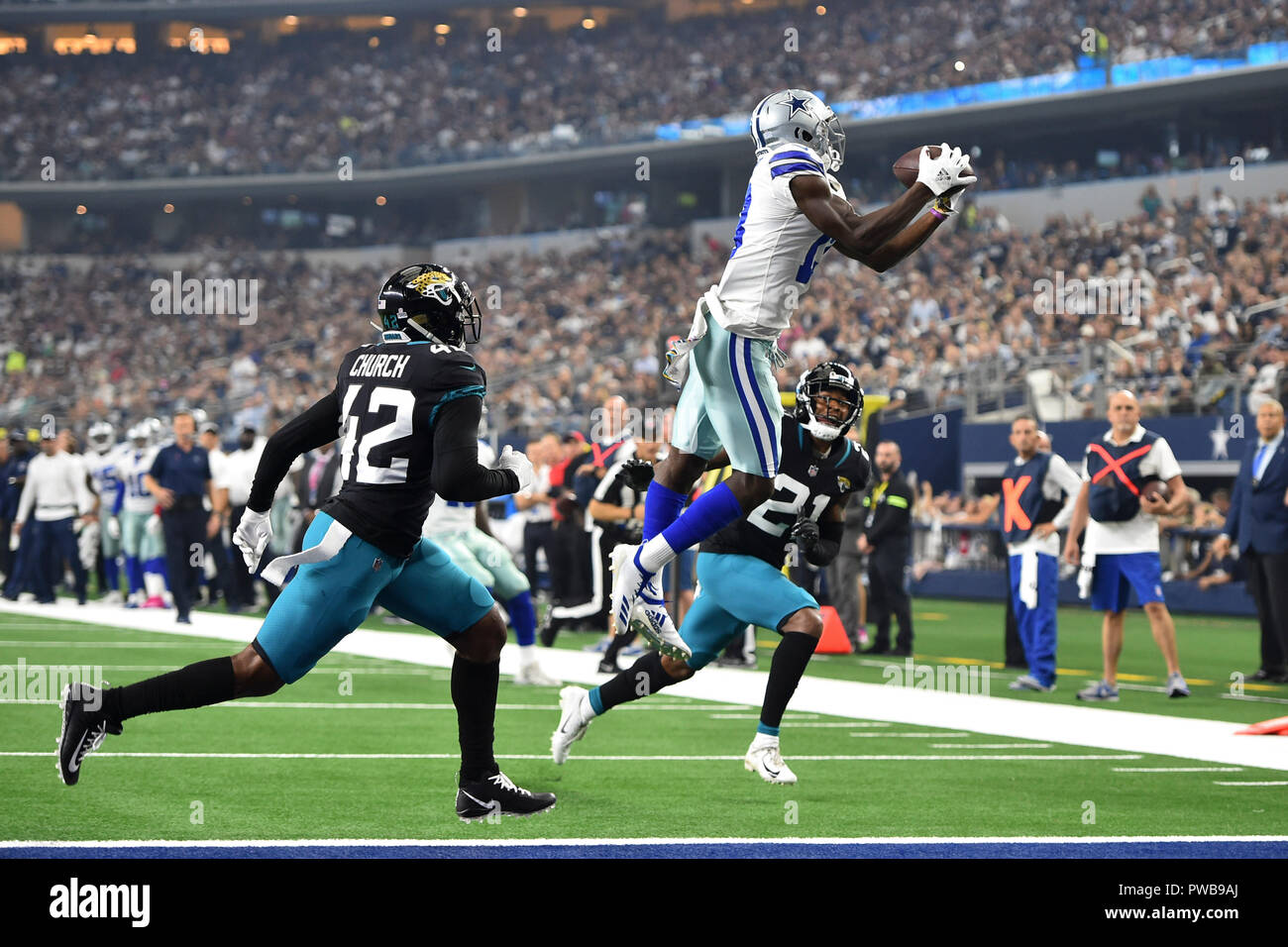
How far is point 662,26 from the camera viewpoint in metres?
46.2

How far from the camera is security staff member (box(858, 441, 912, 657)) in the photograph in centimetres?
1541

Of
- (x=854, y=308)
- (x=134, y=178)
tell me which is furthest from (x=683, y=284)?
(x=134, y=178)

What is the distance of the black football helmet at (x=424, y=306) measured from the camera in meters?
6.16

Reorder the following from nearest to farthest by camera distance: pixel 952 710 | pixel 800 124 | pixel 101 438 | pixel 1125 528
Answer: pixel 800 124 < pixel 952 710 < pixel 1125 528 < pixel 101 438

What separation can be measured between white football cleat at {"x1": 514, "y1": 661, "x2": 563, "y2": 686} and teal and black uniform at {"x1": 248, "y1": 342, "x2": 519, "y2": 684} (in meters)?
5.63

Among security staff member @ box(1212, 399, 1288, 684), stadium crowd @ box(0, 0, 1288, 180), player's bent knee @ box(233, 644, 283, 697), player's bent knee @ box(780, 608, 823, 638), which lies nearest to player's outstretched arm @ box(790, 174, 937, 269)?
player's bent knee @ box(780, 608, 823, 638)

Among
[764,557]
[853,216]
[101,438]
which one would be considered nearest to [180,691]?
[764,557]

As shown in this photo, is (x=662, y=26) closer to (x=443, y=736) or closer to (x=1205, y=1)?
(x=1205, y=1)

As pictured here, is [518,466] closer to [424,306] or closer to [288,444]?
[424,306]

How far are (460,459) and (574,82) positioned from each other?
41447 mm

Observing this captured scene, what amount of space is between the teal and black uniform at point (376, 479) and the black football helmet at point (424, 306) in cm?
14

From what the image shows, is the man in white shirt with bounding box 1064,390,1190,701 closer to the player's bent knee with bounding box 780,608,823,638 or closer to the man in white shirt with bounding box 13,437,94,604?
the player's bent knee with bounding box 780,608,823,638

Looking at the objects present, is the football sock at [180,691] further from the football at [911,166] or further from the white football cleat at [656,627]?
the football at [911,166]

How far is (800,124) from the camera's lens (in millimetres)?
7121
